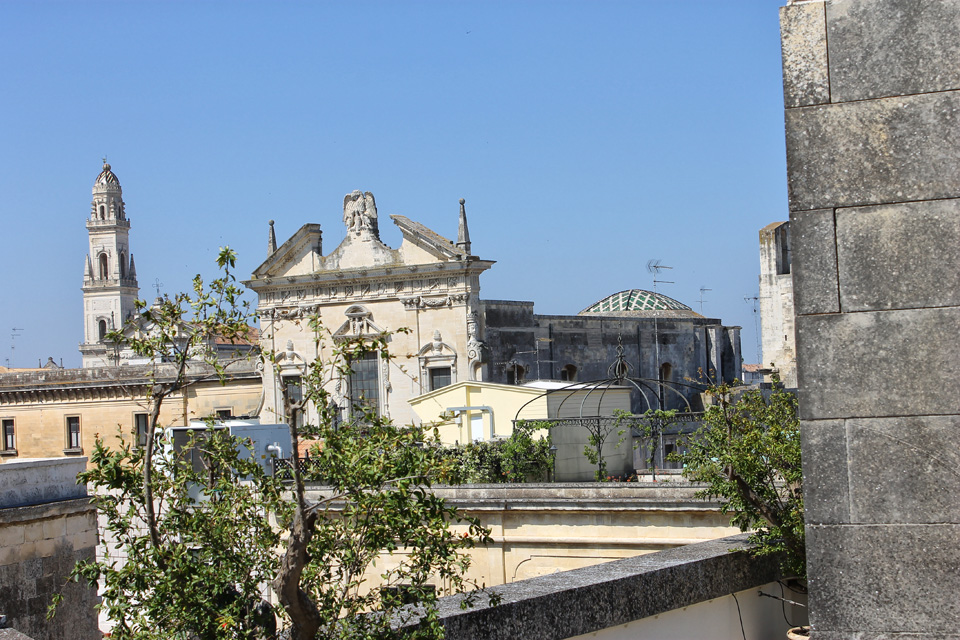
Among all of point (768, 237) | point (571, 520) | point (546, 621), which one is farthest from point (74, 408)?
point (546, 621)

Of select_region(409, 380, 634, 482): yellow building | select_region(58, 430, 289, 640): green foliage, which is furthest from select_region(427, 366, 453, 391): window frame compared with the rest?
select_region(58, 430, 289, 640): green foliage

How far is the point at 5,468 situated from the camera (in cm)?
1201

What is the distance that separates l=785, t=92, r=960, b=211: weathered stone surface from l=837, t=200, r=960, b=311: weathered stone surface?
4cm

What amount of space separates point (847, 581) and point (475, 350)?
25648 mm

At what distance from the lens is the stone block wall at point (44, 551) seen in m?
11.6

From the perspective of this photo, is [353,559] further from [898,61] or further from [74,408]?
[74,408]

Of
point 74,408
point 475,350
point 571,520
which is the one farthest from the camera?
point 74,408

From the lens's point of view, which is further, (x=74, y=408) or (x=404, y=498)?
(x=74, y=408)

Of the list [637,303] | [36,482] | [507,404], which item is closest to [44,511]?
[36,482]

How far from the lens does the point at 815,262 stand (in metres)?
2.98

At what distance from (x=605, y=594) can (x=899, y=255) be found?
7.46 ft

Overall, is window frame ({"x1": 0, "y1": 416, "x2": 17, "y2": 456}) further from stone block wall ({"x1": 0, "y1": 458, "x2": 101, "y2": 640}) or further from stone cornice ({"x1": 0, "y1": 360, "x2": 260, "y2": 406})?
stone block wall ({"x1": 0, "y1": 458, "x2": 101, "y2": 640})

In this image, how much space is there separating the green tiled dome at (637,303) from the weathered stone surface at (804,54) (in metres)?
35.0

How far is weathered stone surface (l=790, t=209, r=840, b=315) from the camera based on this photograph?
2.97 m
